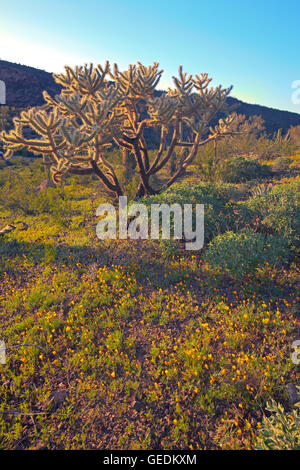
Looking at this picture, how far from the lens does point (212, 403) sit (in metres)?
2.51

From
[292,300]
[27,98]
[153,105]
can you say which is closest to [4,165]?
[153,105]

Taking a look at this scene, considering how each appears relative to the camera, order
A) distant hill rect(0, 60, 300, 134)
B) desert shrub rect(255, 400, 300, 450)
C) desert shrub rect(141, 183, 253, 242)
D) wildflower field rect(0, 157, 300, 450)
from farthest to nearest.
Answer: distant hill rect(0, 60, 300, 134) → desert shrub rect(141, 183, 253, 242) → wildflower field rect(0, 157, 300, 450) → desert shrub rect(255, 400, 300, 450)

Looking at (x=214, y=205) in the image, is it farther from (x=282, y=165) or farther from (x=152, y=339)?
(x=282, y=165)

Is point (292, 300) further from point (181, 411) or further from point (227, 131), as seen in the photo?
point (227, 131)

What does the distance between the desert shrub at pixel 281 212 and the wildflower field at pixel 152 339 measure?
0.09ft

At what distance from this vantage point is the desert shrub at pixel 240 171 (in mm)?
11598

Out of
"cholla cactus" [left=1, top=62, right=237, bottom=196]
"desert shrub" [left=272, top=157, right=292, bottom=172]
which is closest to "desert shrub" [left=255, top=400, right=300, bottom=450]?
"cholla cactus" [left=1, top=62, right=237, bottom=196]

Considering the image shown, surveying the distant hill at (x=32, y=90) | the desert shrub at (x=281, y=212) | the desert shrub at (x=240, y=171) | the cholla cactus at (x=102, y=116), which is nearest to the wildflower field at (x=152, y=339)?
the desert shrub at (x=281, y=212)

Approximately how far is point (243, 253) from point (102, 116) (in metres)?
4.42

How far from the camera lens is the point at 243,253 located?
4145mm

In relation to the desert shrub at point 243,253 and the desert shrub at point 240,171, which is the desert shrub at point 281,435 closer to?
the desert shrub at point 243,253

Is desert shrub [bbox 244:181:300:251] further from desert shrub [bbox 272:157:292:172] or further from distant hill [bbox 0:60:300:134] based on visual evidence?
distant hill [bbox 0:60:300:134]

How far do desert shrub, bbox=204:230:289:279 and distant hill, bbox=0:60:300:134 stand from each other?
1911 inches

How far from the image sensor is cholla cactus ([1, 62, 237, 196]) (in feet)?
17.0
